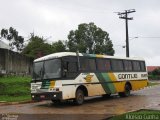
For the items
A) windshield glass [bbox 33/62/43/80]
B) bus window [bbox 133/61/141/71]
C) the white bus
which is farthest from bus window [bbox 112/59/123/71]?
windshield glass [bbox 33/62/43/80]

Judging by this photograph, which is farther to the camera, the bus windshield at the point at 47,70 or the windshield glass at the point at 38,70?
the windshield glass at the point at 38,70

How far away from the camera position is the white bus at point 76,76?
66.8 ft

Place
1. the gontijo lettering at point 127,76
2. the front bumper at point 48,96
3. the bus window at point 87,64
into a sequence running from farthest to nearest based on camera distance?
the gontijo lettering at point 127,76
the bus window at point 87,64
the front bumper at point 48,96

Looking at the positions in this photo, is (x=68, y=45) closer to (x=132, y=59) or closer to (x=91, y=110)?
(x=132, y=59)

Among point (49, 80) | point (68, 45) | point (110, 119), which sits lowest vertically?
point (110, 119)

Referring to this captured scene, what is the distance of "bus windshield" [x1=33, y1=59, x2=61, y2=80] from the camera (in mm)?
20442

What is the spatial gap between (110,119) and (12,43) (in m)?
63.3

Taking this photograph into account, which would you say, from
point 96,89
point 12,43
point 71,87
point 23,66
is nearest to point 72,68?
point 71,87

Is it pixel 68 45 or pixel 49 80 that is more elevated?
pixel 68 45

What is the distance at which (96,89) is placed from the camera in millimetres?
23266

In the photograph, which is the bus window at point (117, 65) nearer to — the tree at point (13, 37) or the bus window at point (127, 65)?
the bus window at point (127, 65)

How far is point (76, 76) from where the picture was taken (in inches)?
840

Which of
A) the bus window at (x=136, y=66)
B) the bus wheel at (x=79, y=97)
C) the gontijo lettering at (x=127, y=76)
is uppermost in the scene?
the bus window at (x=136, y=66)

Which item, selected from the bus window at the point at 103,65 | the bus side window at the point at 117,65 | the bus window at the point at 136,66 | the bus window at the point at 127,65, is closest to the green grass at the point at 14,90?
the bus window at the point at 103,65
